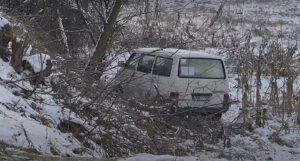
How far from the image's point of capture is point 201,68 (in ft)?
42.3

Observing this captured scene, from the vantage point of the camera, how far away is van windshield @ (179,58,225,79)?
12664 millimetres

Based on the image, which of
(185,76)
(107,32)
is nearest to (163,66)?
(185,76)

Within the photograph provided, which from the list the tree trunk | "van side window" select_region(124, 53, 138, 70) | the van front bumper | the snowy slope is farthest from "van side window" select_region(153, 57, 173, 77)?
the snowy slope

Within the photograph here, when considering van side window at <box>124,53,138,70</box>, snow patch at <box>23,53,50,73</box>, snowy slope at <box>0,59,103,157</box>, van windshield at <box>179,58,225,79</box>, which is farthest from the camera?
van windshield at <box>179,58,225,79</box>

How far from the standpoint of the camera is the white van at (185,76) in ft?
39.8

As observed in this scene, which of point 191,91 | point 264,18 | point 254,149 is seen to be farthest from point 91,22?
point 264,18

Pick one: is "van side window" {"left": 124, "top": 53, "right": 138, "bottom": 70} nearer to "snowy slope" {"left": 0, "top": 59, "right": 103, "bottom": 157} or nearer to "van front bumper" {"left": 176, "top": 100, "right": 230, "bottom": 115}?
"van front bumper" {"left": 176, "top": 100, "right": 230, "bottom": 115}

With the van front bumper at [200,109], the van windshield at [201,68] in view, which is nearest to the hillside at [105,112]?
the van front bumper at [200,109]

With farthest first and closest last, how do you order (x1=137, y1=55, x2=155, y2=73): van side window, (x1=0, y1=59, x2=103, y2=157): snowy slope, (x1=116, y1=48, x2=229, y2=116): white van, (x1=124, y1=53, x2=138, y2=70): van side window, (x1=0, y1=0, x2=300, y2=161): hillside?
(x1=137, y1=55, x2=155, y2=73): van side window → (x1=116, y1=48, x2=229, y2=116): white van → (x1=124, y1=53, x2=138, y2=70): van side window → (x1=0, y1=0, x2=300, y2=161): hillside → (x1=0, y1=59, x2=103, y2=157): snowy slope

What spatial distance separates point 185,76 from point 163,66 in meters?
0.55

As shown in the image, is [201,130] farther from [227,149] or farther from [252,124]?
[252,124]

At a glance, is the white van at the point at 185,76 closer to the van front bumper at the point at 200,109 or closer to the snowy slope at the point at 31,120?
the van front bumper at the point at 200,109

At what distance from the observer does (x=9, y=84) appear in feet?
30.9

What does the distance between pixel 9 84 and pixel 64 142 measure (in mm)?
1749
